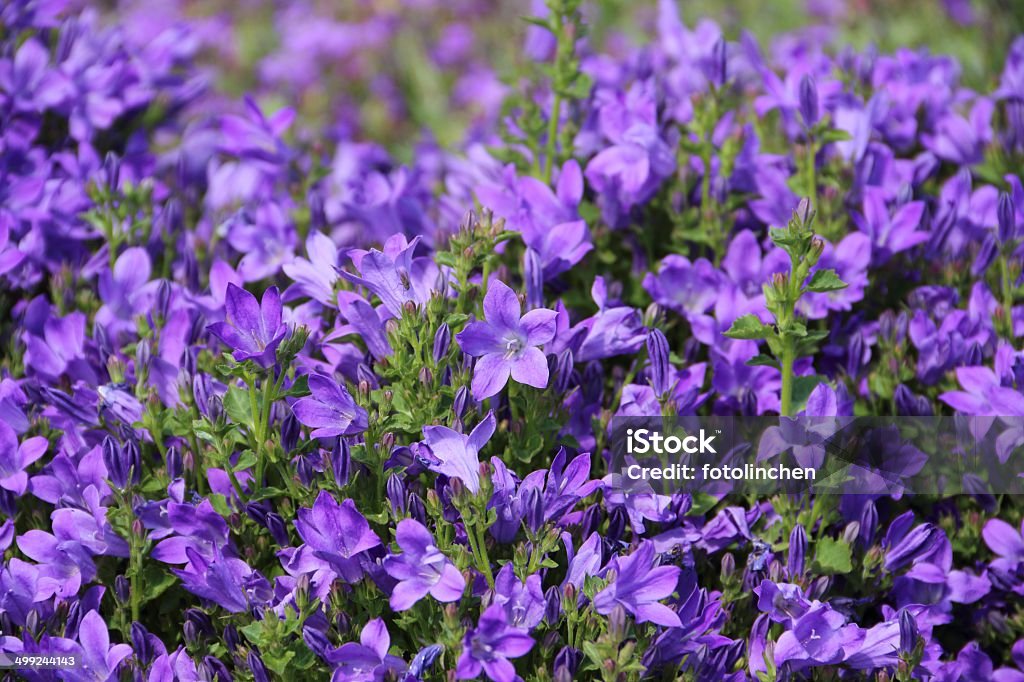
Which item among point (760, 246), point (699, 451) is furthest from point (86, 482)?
point (760, 246)

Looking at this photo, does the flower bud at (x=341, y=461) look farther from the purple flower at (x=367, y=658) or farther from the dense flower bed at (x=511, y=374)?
the purple flower at (x=367, y=658)

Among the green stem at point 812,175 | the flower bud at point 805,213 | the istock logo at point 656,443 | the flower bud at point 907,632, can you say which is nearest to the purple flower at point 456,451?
the istock logo at point 656,443

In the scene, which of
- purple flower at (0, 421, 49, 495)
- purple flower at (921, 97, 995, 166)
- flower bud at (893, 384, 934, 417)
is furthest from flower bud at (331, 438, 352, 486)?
purple flower at (921, 97, 995, 166)

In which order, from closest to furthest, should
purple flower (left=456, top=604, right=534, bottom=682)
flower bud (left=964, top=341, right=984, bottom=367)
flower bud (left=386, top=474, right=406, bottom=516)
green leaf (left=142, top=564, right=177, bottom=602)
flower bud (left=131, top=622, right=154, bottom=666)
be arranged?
purple flower (left=456, top=604, right=534, bottom=682) → flower bud (left=386, top=474, right=406, bottom=516) → flower bud (left=131, top=622, right=154, bottom=666) → green leaf (left=142, top=564, right=177, bottom=602) → flower bud (left=964, top=341, right=984, bottom=367)

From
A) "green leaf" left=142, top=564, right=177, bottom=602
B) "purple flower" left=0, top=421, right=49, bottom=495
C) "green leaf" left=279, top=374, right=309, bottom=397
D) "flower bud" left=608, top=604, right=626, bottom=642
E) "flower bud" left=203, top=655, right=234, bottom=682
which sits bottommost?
"flower bud" left=203, top=655, right=234, bottom=682

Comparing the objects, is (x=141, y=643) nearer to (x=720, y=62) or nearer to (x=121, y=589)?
(x=121, y=589)

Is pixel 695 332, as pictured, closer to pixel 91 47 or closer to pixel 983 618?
pixel 983 618

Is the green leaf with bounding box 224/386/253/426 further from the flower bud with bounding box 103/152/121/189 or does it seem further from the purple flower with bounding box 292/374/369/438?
the flower bud with bounding box 103/152/121/189
